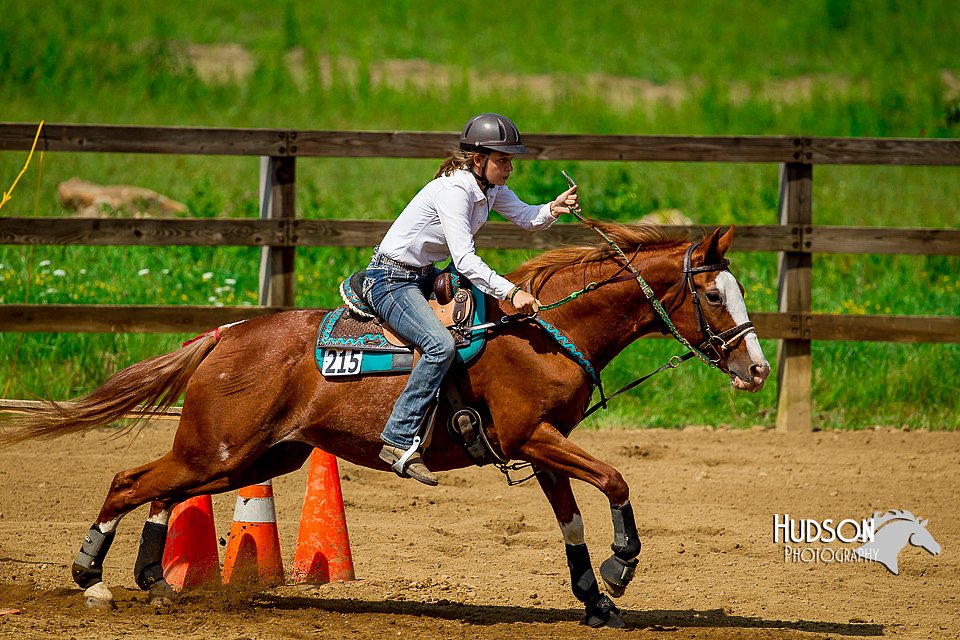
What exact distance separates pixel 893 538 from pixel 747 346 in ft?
7.68

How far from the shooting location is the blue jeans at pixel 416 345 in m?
5.33

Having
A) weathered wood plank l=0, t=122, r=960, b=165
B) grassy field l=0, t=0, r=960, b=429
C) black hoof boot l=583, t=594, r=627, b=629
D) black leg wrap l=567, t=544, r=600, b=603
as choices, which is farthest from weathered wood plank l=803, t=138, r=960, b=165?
black hoof boot l=583, t=594, r=627, b=629

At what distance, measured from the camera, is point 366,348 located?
557cm

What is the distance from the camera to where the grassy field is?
1000 cm

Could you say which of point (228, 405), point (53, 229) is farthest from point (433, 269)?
point (53, 229)

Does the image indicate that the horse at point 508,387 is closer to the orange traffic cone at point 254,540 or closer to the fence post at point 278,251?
the orange traffic cone at point 254,540

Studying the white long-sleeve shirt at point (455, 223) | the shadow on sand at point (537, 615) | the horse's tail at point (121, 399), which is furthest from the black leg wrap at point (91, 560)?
the white long-sleeve shirt at point (455, 223)

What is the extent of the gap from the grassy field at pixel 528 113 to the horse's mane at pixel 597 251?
285 cm

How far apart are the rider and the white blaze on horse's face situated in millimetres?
882

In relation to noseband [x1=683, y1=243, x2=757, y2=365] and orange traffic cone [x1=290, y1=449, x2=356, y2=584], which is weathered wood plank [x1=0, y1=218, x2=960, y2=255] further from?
orange traffic cone [x1=290, y1=449, x2=356, y2=584]

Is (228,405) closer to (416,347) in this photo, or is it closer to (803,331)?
(416,347)

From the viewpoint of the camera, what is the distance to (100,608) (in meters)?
5.44

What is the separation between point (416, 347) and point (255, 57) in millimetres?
20105

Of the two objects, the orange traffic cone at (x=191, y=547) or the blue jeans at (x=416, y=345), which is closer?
the blue jeans at (x=416, y=345)
